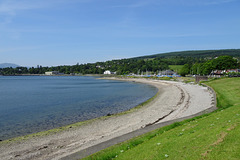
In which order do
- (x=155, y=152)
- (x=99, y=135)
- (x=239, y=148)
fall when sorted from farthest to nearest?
(x=99, y=135), (x=155, y=152), (x=239, y=148)

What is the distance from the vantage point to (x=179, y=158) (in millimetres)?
7961

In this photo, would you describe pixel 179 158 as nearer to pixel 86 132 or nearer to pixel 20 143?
pixel 86 132

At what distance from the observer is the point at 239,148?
24.7ft

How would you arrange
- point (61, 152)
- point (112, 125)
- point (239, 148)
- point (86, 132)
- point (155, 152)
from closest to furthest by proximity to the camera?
point (239, 148), point (155, 152), point (61, 152), point (86, 132), point (112, 125)

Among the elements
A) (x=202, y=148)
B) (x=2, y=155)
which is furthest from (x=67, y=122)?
(x=202, y=148)

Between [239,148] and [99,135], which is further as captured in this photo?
[99,135]

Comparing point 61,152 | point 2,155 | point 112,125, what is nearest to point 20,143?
point 2,155

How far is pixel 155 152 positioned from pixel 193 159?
2110 millimetres

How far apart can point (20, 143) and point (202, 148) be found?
15894 mm

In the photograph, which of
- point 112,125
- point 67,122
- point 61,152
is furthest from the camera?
point 67,122

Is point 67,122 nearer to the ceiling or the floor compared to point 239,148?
nearer to the floor

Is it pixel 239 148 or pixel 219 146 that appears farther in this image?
pixel 219 146

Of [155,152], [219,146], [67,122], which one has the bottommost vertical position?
[67,122]

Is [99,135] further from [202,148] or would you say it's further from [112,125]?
[202,148]
